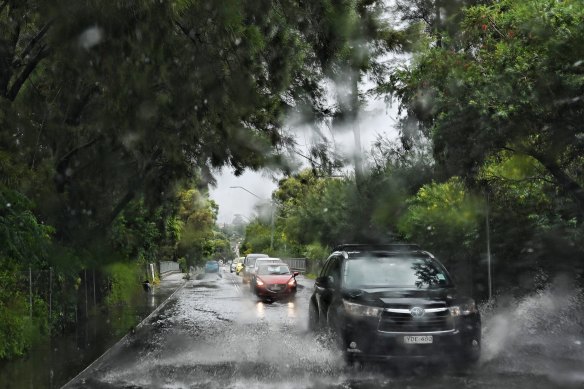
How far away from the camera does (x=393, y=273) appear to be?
9594mm

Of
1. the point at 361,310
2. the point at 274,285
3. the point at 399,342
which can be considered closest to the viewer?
the point at 399,342

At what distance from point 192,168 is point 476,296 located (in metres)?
8.17

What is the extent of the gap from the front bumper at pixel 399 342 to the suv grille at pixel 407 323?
0.17 ft

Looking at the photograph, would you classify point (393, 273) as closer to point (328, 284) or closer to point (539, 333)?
point (328, 284)

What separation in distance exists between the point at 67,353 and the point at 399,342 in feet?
18.4

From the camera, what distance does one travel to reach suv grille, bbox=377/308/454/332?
817 cm

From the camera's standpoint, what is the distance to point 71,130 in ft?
40.2

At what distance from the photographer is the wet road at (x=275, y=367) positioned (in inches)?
297

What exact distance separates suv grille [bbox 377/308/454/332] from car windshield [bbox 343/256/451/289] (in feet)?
3.30

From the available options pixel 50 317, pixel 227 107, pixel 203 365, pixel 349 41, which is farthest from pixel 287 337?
pixel 349 41

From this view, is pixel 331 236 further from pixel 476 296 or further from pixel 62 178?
pixel 62 178

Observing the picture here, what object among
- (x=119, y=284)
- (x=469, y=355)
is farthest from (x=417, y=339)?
(x=119, y=284)

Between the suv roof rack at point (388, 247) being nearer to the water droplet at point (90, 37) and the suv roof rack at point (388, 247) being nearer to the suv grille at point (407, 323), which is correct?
the suv grille at point (407, 323)

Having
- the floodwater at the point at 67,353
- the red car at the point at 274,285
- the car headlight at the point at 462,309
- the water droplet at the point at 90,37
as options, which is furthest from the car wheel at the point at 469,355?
the red car at the point at 274,285
